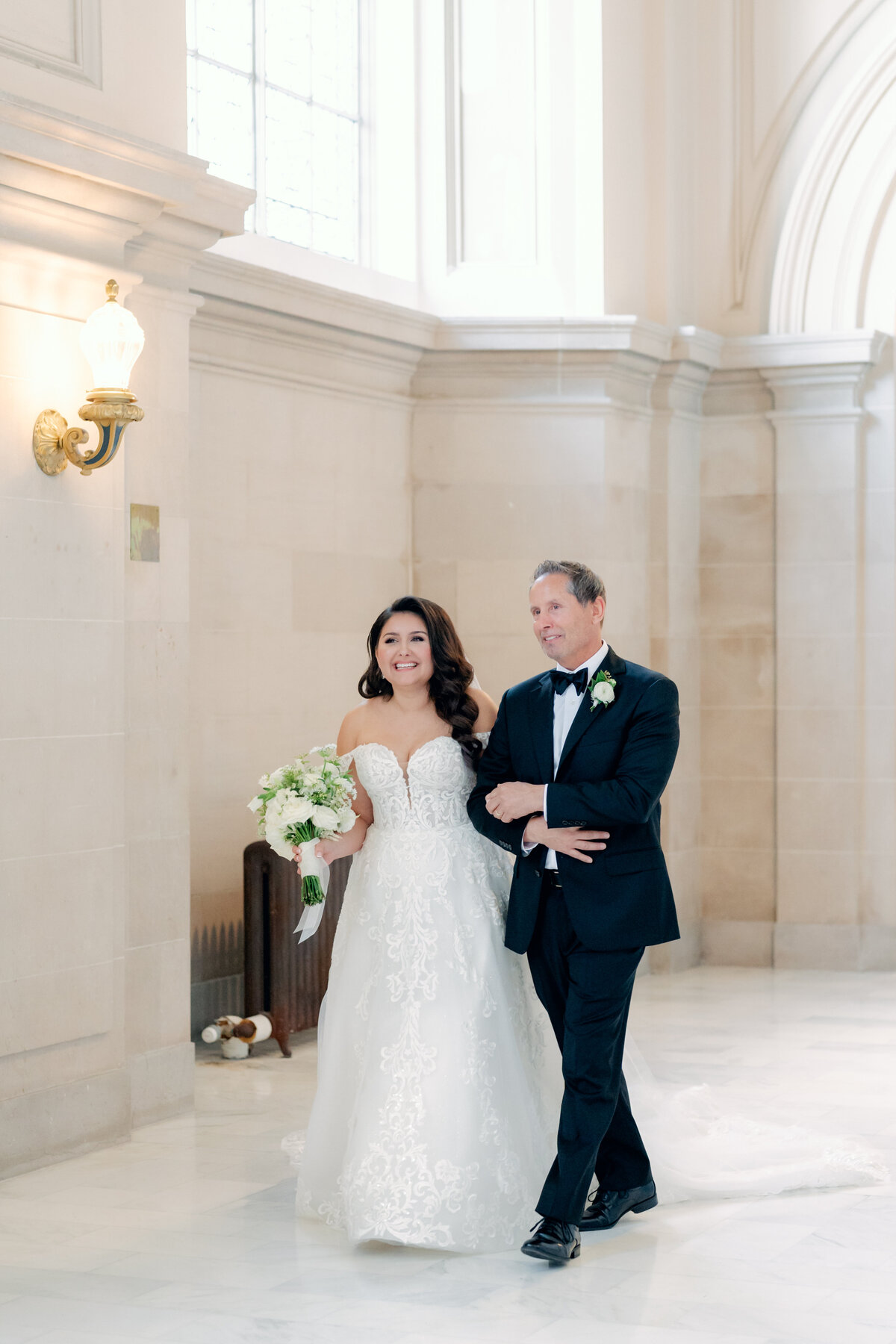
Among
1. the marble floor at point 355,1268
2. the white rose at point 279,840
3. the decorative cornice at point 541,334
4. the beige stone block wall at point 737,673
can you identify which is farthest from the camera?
the beige stone block wall at point 737,673

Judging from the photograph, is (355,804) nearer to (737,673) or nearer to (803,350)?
(737,673)

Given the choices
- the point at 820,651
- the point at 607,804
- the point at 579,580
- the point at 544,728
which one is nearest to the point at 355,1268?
the point at 607,804

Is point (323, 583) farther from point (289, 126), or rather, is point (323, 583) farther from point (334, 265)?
point (289, 126)

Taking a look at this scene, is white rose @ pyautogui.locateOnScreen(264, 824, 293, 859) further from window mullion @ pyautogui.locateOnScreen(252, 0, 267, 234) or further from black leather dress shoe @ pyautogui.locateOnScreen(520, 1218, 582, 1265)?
window mullion @ pyautogui.locateOnScreen(252, 0, 267, 234)

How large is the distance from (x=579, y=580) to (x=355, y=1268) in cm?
202

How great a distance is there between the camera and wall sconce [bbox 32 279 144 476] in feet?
19.2

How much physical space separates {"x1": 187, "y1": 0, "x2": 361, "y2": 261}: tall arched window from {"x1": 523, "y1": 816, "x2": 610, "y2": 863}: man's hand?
4.92 metres

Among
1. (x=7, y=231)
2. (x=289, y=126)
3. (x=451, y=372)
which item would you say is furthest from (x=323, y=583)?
(x=7, y=231)

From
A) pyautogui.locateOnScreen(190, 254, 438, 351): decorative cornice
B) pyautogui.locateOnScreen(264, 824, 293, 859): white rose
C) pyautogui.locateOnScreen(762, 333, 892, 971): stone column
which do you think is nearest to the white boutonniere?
pyautogui.locateOnScreen(264, 824, 293, 859): white rose

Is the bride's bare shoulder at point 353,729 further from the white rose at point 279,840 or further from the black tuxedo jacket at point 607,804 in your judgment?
the black tuxedo jacket at point 607,804

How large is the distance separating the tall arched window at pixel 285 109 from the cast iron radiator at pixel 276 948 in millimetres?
3318

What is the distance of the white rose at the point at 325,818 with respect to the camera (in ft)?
16.4

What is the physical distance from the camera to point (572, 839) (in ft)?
15.6

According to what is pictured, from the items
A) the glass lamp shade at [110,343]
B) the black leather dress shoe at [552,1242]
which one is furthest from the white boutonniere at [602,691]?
the glass lamp shade at [110,343]
